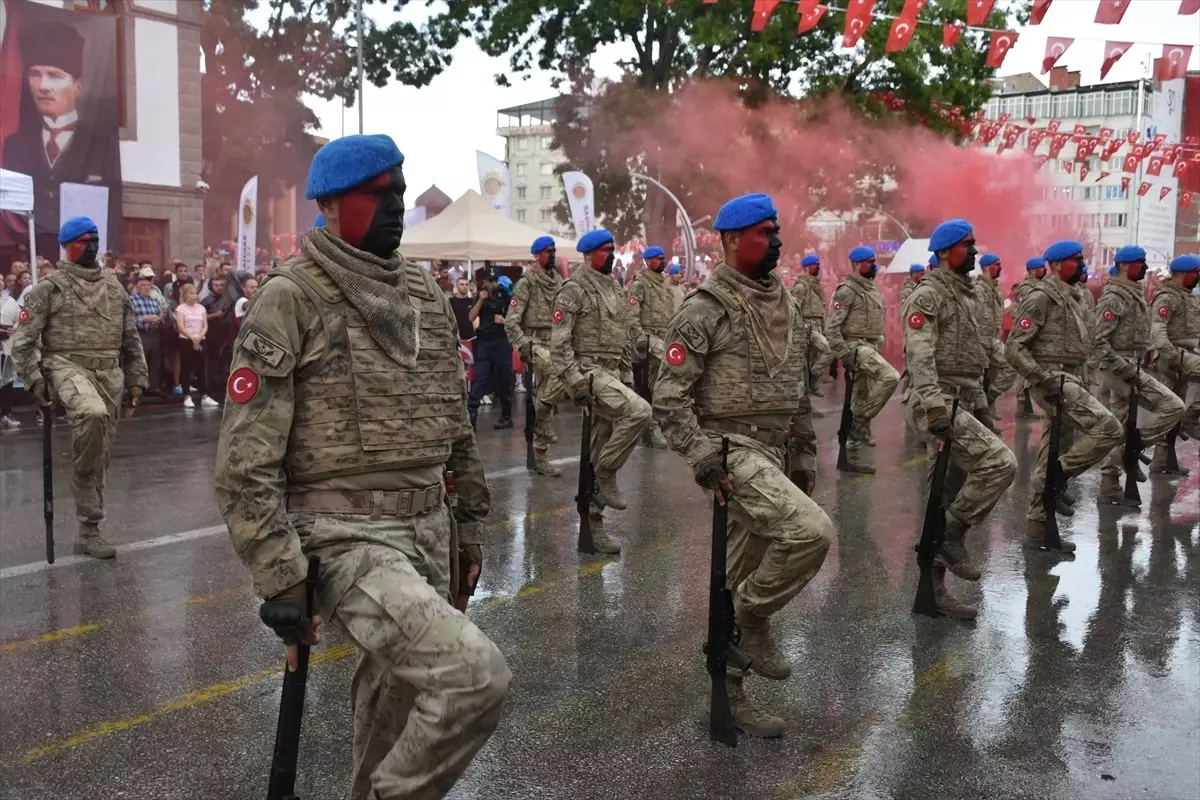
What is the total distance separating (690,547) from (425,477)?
4.65 meters

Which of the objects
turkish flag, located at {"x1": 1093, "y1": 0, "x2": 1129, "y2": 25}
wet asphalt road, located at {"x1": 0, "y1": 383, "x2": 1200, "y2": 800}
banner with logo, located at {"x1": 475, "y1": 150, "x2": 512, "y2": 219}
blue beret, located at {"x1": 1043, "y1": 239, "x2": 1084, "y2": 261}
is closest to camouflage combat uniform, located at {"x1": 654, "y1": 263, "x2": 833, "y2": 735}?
wet asphalt road, located at {"x1": 0, "y1": 383, "x2": 1200, "y2": 800}

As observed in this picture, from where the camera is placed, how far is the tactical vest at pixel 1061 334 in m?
8.32

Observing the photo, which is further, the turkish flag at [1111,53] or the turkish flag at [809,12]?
the turkish flag at [809,12]

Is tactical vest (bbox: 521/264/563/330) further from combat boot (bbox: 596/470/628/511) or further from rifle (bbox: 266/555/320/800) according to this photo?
rifle (bbox: 266/555/320/800)

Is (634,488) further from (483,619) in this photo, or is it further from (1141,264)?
(1141,264)

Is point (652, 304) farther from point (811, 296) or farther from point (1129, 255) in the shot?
point (1129, 255)

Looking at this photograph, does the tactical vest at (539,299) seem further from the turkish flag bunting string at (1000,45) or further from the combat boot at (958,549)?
the turkish flag bunting string at (1000,45)

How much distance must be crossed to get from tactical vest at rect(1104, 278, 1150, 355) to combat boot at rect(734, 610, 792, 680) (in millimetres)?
6529

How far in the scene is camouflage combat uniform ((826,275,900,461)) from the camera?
11.7 metres

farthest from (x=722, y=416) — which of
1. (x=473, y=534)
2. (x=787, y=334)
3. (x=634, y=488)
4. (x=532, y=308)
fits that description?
(x=532, y=308)

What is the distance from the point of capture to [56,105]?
2205 centimetres

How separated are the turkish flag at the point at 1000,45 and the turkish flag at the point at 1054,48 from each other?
77 cm

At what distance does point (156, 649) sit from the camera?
562cm

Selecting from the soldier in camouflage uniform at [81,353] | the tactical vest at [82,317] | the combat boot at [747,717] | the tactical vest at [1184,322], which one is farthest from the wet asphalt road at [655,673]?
the tactical vest at [1184,322]
